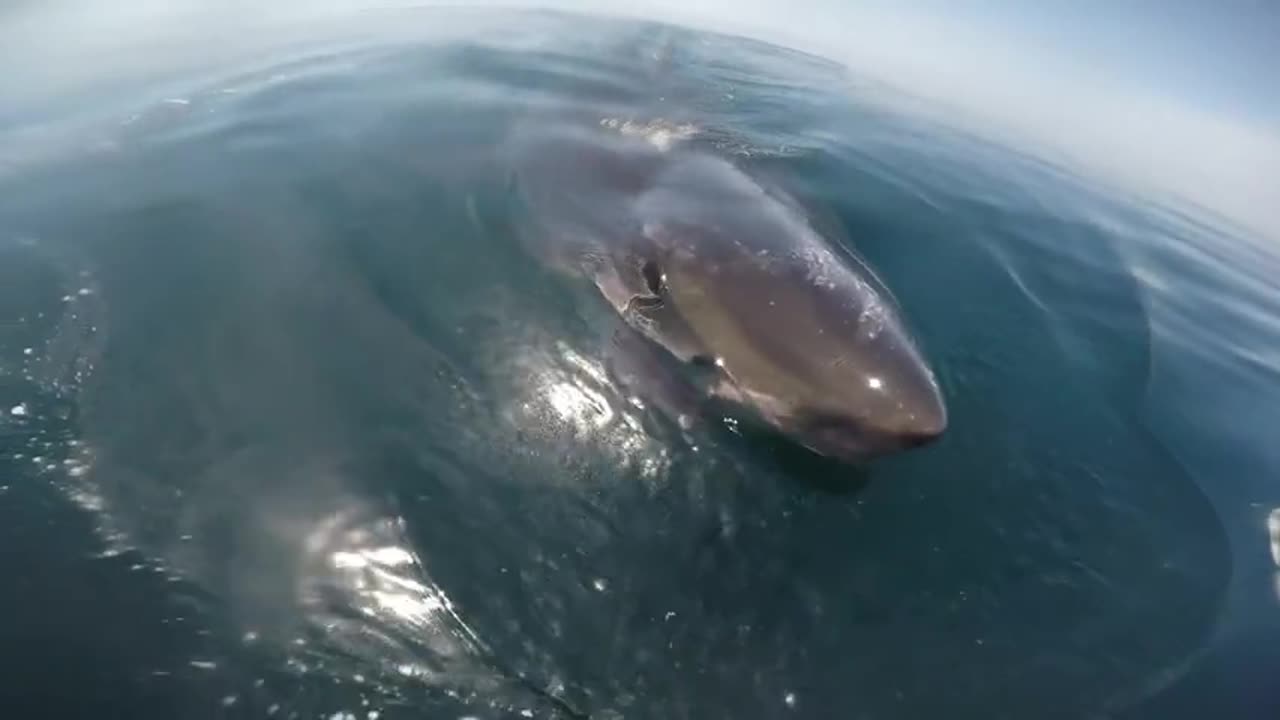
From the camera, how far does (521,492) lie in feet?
18.9

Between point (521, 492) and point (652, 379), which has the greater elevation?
point (652, 379)

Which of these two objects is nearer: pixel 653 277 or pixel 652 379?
pixel 652 379

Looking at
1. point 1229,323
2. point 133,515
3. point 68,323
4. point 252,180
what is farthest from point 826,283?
point 1229,323

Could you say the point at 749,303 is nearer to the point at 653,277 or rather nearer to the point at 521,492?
the point at 653,277

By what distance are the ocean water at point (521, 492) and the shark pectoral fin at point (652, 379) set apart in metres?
→ 0.15

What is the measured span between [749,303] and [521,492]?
7.68ft

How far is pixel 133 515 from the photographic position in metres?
5.59

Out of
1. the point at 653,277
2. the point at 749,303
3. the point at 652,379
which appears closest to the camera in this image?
the point at 749,303

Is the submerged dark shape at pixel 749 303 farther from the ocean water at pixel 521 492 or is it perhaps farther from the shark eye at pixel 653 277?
the ocean water at pixel 521 492

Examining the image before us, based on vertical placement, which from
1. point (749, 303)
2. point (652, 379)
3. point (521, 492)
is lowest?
point (521, 492)

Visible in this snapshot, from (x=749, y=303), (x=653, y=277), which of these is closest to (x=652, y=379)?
(x=653, y=277)

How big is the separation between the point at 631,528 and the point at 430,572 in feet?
4.86

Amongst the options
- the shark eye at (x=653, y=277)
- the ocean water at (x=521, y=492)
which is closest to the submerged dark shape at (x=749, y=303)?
the shark eye at (x=653, y=277)

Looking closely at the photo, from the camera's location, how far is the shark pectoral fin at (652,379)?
6.21 metres
